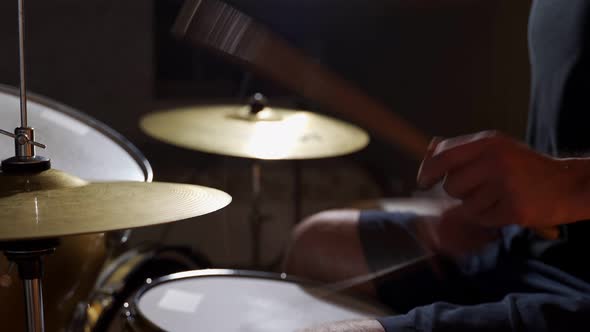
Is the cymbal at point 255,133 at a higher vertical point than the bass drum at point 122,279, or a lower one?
higher

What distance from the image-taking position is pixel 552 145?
773mm

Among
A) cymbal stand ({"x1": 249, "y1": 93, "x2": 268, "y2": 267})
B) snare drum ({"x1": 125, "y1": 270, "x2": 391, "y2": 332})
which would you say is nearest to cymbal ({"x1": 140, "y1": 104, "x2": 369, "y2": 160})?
cymbal stand ({"x1": 249, "y1": 93, "x2": 268, "y2": 267})

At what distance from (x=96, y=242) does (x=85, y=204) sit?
0.70 feet

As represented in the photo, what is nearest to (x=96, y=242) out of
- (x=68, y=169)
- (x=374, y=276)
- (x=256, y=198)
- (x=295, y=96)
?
(x=68, y=169)

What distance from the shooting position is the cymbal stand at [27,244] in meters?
0.54

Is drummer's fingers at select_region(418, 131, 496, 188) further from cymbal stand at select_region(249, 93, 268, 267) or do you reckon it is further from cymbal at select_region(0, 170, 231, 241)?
cymbal stand at select_region(249, 93, 268, 267)

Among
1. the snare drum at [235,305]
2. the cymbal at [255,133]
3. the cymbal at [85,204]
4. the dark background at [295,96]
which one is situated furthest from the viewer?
the dark background at [295,96]

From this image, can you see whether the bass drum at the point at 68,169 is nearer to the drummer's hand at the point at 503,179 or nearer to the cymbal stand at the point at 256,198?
the drummer's hand at the point at 503,179

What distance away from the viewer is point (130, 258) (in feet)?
2.96

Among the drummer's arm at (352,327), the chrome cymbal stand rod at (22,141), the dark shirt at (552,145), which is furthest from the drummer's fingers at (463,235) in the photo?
the chrome cymbal stand rod at (22,141)

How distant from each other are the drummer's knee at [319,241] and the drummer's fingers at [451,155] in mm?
349

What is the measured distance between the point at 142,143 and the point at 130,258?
2.84 feet

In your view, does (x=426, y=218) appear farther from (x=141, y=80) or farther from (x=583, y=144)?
(x=141, y=80)

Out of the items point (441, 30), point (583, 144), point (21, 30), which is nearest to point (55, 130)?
point (21, 30)
